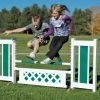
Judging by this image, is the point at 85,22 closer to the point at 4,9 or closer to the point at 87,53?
the point at 4,9

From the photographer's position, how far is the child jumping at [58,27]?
1045 cm

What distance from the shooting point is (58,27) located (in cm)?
1049

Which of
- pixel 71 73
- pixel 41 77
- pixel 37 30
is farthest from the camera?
pixel 37 30

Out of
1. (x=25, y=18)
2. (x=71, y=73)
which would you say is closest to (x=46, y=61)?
(x=71, y=73)

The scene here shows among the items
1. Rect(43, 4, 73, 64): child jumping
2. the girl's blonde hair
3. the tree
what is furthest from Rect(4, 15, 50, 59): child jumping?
the tree

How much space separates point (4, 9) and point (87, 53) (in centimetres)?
9532

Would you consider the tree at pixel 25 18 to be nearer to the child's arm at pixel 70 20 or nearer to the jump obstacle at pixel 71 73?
the jump obstacle at pixel 71 73

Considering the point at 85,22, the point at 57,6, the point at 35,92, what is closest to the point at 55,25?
the point at 57,6

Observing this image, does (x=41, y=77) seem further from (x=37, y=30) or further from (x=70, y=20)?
(x=70, y=20)

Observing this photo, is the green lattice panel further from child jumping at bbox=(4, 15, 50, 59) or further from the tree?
the tree

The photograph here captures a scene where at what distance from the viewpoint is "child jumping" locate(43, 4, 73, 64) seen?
34.3ft

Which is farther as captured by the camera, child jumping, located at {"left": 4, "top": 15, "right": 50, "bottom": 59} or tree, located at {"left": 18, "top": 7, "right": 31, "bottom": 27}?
tree, located at {"left": 18, "top": 7, "right": 31, "bottom": 27}

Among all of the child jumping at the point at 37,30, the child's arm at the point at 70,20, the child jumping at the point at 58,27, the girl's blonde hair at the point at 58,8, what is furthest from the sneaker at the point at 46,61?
the girl's blonde hair at the point at 58,8

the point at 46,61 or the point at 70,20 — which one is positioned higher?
the point at 70,20
